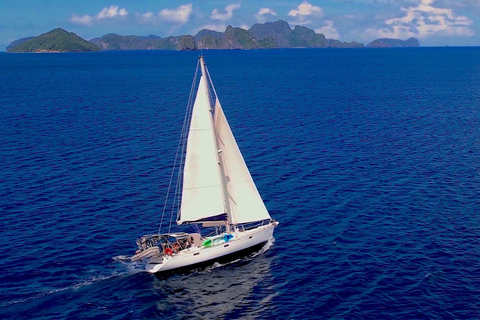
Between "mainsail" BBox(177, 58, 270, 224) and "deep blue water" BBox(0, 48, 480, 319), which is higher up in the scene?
"mainsail" BBox(177, 58, 270, 224)

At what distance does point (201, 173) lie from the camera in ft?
193

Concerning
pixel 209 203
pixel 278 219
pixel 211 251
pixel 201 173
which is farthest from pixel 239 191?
pixel 278 219

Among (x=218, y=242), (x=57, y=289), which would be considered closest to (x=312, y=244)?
(x=218, y=242)

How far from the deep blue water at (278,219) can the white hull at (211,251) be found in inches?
58.6

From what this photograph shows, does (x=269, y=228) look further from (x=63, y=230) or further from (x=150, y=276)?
(x=63, y=230)

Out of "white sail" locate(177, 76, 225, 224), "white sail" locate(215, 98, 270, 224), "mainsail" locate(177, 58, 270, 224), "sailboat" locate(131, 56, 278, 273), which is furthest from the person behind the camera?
"white sail" locate(215, 98, 270, 224)

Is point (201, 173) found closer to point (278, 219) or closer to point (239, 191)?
point (239, 191)

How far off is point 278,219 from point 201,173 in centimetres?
1539

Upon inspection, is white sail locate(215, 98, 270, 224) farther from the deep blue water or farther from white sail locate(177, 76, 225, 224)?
the deep blue water

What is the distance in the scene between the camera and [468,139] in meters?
109

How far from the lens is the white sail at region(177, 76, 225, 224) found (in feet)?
188

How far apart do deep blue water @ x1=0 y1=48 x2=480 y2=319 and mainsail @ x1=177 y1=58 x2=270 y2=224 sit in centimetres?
655

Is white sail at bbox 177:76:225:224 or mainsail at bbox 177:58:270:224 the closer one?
white sail at bbox 177:76:225:224

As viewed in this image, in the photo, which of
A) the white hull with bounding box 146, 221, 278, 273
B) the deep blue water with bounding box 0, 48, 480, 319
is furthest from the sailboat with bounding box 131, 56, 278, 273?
the deep blue water with bounding box 0, 48, 480, 319
